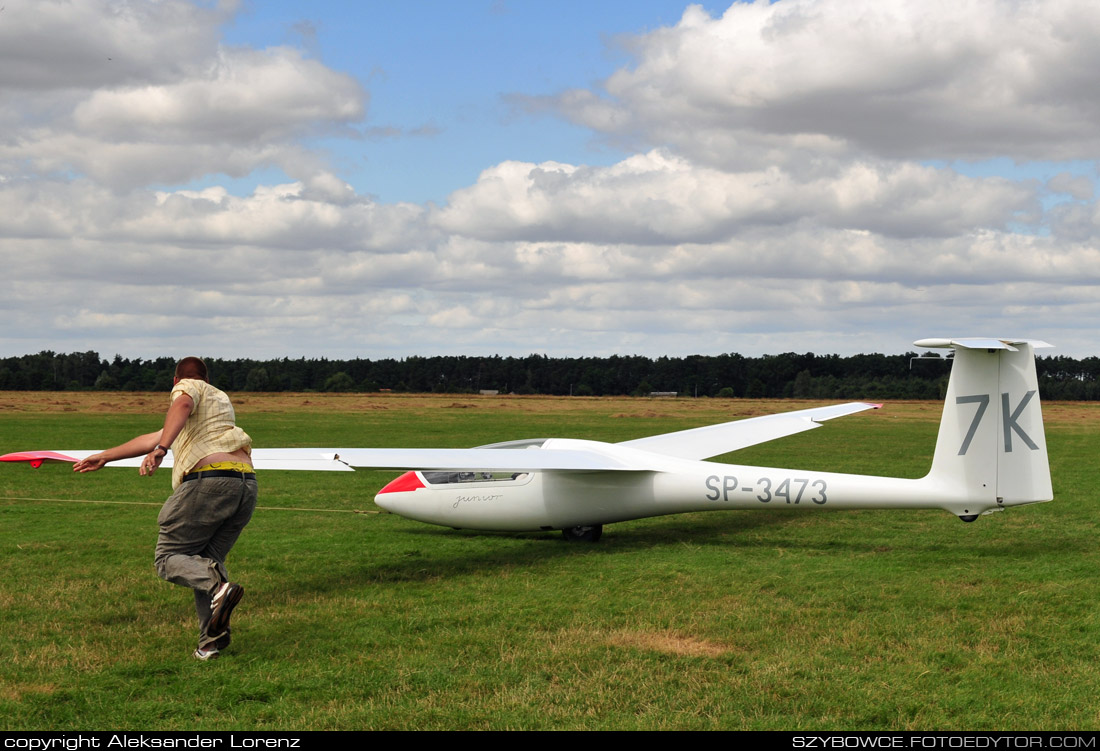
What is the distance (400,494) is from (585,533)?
2.73 meters

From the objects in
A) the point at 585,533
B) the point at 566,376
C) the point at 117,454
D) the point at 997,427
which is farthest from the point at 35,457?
the point at 566,376

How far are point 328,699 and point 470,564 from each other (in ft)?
17.7

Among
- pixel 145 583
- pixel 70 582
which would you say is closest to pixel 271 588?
pixel 145 583

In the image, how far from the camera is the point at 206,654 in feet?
24.0

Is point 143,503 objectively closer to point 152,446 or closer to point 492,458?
point 492,458

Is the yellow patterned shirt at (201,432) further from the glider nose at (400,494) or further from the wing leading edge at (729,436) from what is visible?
the wing leading edge at (729,436)

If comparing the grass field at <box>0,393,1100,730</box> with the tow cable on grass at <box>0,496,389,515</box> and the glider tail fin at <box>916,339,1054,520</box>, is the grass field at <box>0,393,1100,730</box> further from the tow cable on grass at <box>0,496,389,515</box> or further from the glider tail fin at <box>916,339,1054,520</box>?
the glider tail fin at <box>916,339,1054,520</box>

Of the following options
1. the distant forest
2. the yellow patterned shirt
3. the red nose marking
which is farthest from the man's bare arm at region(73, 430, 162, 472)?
the distant forest

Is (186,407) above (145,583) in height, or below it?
above

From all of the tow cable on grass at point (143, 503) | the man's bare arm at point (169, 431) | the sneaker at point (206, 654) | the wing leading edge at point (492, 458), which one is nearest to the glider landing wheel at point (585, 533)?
the wing leading edge at point (492, 458)

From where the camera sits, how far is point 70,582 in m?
10.4

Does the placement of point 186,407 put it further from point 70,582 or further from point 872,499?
point 872,499

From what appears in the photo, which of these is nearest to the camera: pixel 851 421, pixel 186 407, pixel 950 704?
pixel 950 704

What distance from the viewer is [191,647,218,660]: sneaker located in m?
7.32
